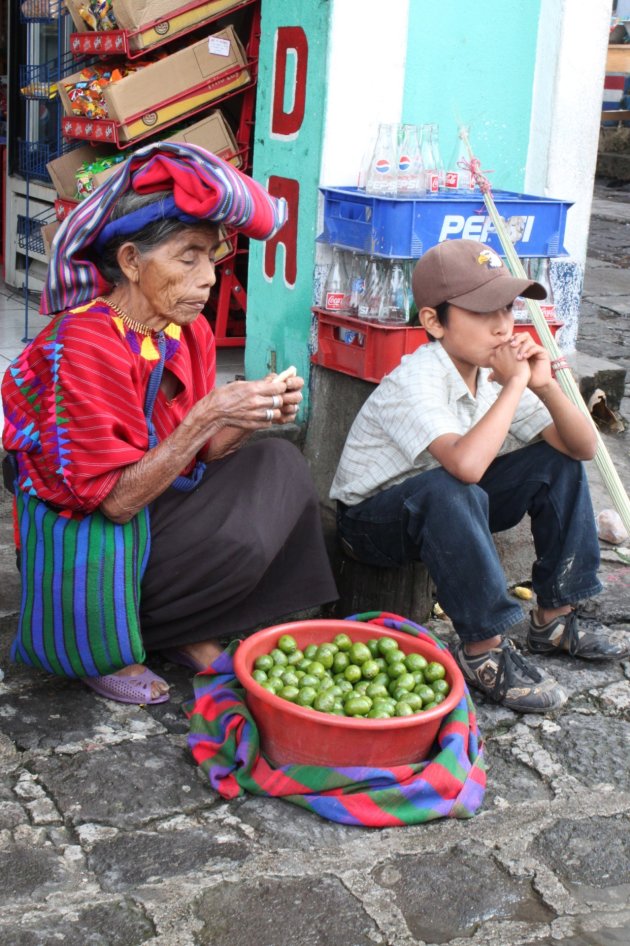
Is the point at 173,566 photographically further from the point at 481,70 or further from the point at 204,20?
the point at 204,20

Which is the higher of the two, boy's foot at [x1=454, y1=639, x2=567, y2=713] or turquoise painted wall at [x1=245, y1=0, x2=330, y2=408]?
turquoise painted wall at [x1=245, y1=0, x2=330, y2=408]

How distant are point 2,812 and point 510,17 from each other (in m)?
3.37

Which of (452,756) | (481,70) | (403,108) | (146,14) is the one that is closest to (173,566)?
(452,756)

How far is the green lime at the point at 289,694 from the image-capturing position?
2.59 metres

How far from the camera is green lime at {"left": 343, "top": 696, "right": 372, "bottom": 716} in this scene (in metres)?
2.57

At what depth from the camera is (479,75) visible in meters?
4.31

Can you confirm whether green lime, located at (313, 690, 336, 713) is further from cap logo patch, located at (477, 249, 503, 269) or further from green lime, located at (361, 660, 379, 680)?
cap logo patch, located at (477, 249, 503, 269)

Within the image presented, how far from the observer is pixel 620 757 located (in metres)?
2.85

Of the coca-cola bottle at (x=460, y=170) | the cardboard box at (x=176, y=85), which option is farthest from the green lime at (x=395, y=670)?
the cardboard box at (x=176, y=85)

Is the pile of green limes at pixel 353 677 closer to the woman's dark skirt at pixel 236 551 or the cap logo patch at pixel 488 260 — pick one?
the woman's dark skirt at pixel 236 551

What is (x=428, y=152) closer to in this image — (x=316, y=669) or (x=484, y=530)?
(x=484, y=530)

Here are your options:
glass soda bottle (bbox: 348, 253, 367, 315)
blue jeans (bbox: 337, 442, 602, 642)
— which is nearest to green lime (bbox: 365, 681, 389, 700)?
blue jeans (bbox: 337, 442, 602, 642)

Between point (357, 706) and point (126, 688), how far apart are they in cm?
70

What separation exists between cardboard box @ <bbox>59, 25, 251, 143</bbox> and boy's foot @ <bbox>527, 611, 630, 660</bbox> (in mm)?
2885
